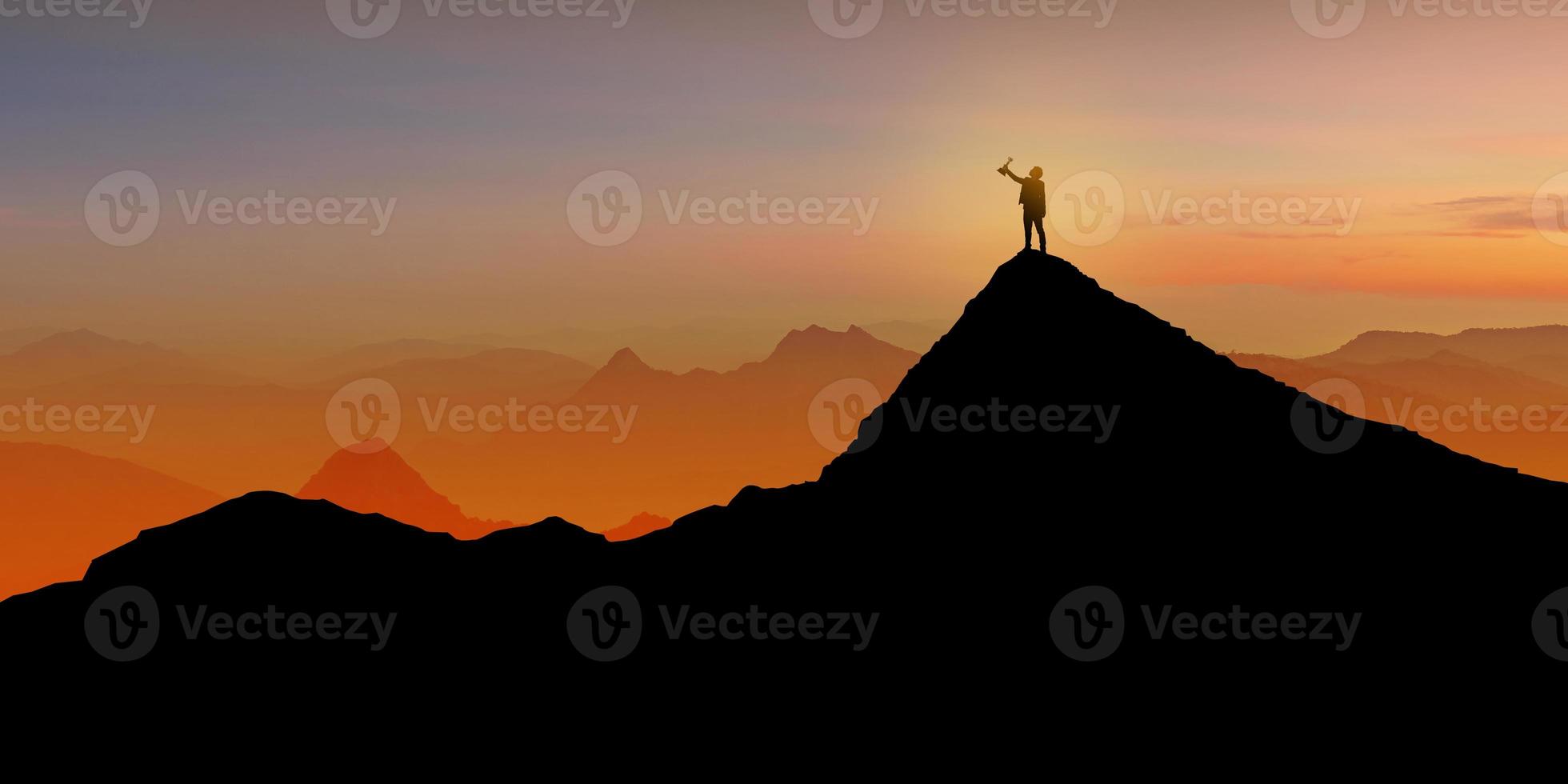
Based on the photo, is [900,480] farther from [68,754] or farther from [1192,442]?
[68,754]

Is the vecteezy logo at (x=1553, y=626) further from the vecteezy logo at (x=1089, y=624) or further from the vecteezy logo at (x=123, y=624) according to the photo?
the vecteezy logo at (x=123, y=624)

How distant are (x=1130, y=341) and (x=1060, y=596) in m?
12.8

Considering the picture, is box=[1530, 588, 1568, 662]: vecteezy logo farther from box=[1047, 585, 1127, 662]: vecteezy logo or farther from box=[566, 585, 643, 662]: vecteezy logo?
box=[566, 585, 643, 662]: vecteezy logo

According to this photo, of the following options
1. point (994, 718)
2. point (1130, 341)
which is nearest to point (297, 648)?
point (994, 718)

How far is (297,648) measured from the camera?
1916 inches

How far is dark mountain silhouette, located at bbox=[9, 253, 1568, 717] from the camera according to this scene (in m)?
38.9

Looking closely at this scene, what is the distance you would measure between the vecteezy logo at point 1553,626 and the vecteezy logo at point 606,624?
103 ft

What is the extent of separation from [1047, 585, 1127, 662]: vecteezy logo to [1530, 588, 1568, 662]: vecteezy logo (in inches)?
519
